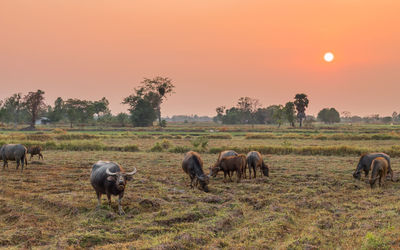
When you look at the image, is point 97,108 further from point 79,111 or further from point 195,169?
point 195,169

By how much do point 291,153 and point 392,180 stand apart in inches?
533

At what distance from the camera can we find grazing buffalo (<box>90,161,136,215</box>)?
10.6 meters

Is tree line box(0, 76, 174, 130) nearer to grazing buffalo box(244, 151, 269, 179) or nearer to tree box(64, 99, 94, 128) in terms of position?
tree box(64, 99, 94, 128)

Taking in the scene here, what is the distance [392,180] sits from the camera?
1639 centimetres

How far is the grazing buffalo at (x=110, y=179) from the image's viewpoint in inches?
416

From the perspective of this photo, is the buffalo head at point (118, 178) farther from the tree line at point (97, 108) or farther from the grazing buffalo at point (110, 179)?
the tree line at point (97, 108)

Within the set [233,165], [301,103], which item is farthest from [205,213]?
[301,103]

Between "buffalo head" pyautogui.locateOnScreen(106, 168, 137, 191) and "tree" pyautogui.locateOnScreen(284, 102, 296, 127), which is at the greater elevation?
"tree" pyautogui.locateOnScreen(284, 102, 296, 127)

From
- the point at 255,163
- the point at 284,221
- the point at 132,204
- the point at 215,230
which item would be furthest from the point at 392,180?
the point at 132,204

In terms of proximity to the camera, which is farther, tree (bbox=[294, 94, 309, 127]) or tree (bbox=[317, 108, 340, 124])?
tree (bbox=[317, 108, 340, 124])

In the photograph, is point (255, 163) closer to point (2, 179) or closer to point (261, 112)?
point (2, 179)

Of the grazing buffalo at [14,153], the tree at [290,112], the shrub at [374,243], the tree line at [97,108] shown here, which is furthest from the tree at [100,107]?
the shrub at [374,243]

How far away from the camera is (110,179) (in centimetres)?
1065

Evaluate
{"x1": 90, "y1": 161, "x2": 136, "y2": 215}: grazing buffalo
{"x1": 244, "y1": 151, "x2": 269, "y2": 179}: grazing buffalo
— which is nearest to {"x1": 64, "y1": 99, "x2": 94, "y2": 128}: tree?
{"x1": 244, "y1": 151, "x2": 269, "y2": 179}: grazing buffalo
